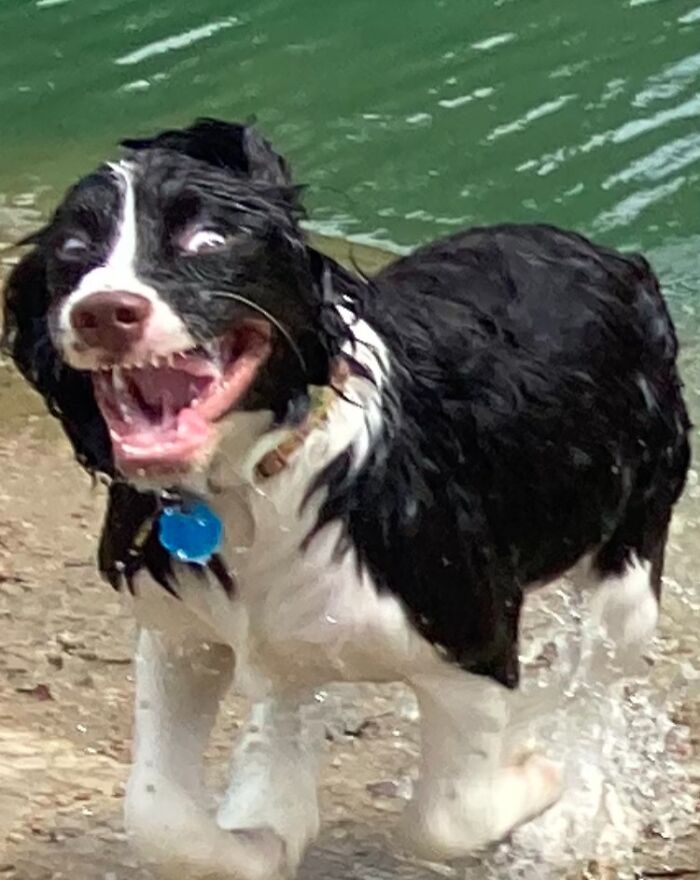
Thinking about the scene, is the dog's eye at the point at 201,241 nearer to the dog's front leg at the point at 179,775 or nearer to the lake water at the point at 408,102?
the dog's front leg at the point at 179,775

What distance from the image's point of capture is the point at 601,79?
979 centimetres

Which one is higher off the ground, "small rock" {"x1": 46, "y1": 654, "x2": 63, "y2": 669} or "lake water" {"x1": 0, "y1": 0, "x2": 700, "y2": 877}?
"small rock" {"x1": 46, "y1": 654, "x2": 63, "y2": 669}

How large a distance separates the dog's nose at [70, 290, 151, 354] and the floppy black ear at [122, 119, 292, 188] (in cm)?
36

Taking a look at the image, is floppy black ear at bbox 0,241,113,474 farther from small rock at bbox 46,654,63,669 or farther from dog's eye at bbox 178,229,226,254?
small rock at bbox 46,654,63,669

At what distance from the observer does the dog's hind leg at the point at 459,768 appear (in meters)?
3.60

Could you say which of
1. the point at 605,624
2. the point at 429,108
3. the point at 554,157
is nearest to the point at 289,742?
the point at 605,624

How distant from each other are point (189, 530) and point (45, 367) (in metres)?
0.33

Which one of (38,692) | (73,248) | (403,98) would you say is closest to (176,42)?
(403,98)

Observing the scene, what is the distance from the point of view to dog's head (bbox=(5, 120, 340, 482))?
2.81 m

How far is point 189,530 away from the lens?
10.5 ft

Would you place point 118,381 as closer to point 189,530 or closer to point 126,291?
point 126,291

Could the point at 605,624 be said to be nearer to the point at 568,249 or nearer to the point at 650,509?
the point at 650,509

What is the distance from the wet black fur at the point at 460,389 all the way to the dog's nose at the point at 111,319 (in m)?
0.07

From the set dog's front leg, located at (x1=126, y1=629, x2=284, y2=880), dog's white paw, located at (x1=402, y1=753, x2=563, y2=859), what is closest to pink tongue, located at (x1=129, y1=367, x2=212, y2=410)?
dog's front leg, located at (x1=126, y1=629, x2=284, y2=880)
